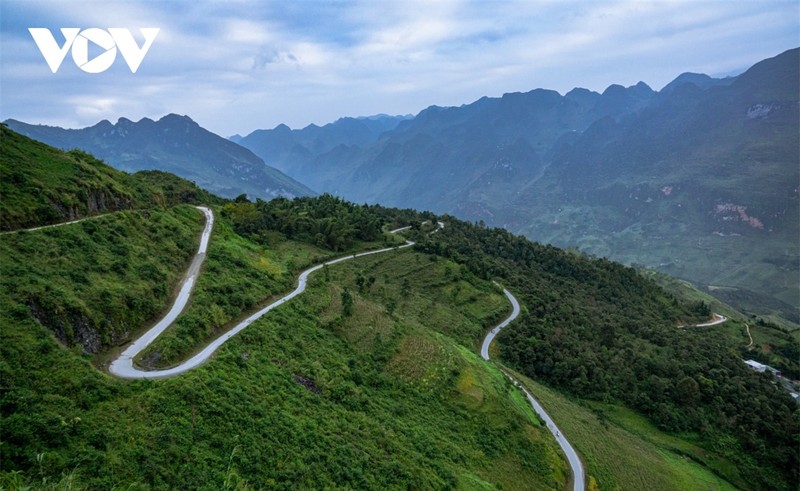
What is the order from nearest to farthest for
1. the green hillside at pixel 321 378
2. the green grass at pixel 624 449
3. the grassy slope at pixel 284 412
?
the grassy slope at pixel 284 412 → the green hillside at pixel 321 378 → the green grass at pixel 624 449

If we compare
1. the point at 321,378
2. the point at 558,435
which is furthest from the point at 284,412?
the point at 558,435

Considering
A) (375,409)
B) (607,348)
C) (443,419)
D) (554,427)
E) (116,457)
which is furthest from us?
(607,348)

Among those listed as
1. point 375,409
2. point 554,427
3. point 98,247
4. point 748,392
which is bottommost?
point 748,392

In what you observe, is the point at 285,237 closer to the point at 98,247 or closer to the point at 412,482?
the point at 98,247

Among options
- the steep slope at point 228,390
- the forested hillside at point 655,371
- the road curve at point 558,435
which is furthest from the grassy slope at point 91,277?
the forested hillside at point 655,371

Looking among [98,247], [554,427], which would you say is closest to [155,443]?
[98,247]

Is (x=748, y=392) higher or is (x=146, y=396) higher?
(x=146, y=396)

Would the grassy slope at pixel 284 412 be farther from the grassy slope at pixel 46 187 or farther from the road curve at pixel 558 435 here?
the grassy slope at pixel 46 187
